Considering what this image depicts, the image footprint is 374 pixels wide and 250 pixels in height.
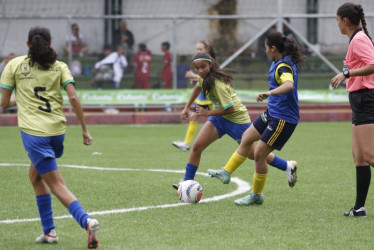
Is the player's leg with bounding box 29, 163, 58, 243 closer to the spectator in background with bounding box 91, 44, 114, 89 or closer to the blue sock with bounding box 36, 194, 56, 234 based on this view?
the blue sock with bounding box 36, 194, 56, 234

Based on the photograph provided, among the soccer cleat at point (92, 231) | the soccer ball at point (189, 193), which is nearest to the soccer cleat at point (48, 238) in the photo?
the soccer cleat at point (92, 231)

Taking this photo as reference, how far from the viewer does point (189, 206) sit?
804 cm

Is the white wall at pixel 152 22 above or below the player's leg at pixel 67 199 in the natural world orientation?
above

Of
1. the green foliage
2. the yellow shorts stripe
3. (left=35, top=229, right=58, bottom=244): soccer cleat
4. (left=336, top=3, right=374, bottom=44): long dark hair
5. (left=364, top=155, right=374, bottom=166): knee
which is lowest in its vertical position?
the green foliage

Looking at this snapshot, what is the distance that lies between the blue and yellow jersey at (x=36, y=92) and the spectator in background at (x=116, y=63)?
42.3 ft

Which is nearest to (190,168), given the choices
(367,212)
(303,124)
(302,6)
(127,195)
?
(127,195)

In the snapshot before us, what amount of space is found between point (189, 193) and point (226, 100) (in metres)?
1.17

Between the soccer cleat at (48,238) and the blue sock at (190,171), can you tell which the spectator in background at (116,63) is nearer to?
the blue sock at (190,171)

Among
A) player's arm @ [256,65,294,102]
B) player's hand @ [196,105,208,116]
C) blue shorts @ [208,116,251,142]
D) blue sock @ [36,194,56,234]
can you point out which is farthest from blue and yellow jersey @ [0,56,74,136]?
blue shorts @ [208,116,251,142]

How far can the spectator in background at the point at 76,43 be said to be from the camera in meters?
19.1

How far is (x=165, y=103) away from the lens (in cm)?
1925

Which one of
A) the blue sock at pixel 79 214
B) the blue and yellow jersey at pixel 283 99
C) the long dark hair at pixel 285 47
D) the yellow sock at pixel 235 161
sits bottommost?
the yellow sock at pixel 235 161

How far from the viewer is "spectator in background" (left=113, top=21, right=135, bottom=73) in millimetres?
19188

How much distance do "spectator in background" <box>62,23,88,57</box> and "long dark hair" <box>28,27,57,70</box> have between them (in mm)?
13068
